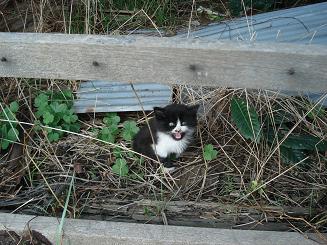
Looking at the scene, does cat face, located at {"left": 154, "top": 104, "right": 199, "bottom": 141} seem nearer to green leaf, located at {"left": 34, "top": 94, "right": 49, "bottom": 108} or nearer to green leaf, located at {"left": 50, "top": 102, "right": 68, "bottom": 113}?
green leaf, located at {"left": 50, "top": 102, "right": 68, "bottom": 113}

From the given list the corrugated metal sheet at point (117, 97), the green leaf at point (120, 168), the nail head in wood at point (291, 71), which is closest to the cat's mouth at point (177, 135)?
the green leaf at point (120, 168)

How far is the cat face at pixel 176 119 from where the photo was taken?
2.92 meters

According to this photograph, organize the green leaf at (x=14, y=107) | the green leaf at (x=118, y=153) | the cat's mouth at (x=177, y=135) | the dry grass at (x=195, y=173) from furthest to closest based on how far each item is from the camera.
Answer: the green leaf at (x=14, y=107) → the green leaf at (x=118, y=153) → the cat's mouth at (x=177, y=135) → the dry grass at (x=195, y=173)

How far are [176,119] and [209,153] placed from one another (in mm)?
388

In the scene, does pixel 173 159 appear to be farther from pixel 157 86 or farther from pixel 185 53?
pixel 185 53

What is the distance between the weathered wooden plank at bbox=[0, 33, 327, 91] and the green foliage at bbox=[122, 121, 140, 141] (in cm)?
150

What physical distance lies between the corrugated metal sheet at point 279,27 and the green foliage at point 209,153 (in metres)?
1.02

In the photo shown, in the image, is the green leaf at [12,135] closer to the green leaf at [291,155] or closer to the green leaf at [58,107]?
the green leaf at [58,107]

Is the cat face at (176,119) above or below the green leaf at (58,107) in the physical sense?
above

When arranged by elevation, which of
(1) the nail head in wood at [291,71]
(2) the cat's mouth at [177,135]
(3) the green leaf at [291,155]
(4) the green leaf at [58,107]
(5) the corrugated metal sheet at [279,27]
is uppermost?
(1) the nail head in wood at [291,71]

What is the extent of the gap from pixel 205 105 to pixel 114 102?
70 cm

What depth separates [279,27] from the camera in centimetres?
384

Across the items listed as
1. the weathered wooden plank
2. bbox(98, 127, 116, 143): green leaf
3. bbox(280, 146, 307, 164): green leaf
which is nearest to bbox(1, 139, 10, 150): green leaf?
bbox(98, 127, 116, 143): green leaf

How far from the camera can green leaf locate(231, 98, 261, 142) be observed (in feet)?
9.96
